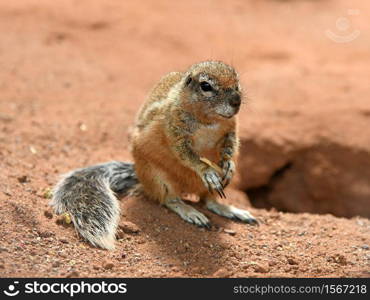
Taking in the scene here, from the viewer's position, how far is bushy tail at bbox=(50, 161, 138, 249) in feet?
15.3

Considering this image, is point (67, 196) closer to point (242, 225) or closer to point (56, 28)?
point (242, 225)

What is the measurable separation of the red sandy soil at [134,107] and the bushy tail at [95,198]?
11cm

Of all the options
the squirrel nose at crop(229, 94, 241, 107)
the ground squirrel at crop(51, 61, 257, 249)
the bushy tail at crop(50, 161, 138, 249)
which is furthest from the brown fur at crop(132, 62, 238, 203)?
the bushy tail at crop(50, 161, 138, 249)

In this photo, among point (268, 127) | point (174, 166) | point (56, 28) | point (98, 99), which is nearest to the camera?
point (174, 166)

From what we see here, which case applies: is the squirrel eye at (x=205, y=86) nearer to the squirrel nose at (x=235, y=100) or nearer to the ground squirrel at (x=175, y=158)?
the ground squirrel at (x=175, y=158)

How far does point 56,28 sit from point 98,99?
92.0 inches

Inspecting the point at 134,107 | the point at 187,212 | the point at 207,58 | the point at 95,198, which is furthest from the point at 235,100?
the point at 207,58

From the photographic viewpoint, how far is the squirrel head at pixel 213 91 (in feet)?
15.9

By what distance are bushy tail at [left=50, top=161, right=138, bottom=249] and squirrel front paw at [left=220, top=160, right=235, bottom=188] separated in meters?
0.92

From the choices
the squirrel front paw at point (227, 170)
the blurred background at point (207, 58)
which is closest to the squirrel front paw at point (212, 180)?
the squirrel front paw at point (227, 170)

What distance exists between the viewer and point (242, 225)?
217 inches

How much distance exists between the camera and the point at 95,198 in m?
5.05

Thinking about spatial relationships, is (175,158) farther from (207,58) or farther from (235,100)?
(207,58)

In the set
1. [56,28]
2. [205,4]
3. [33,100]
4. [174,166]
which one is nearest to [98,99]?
[33,100]
